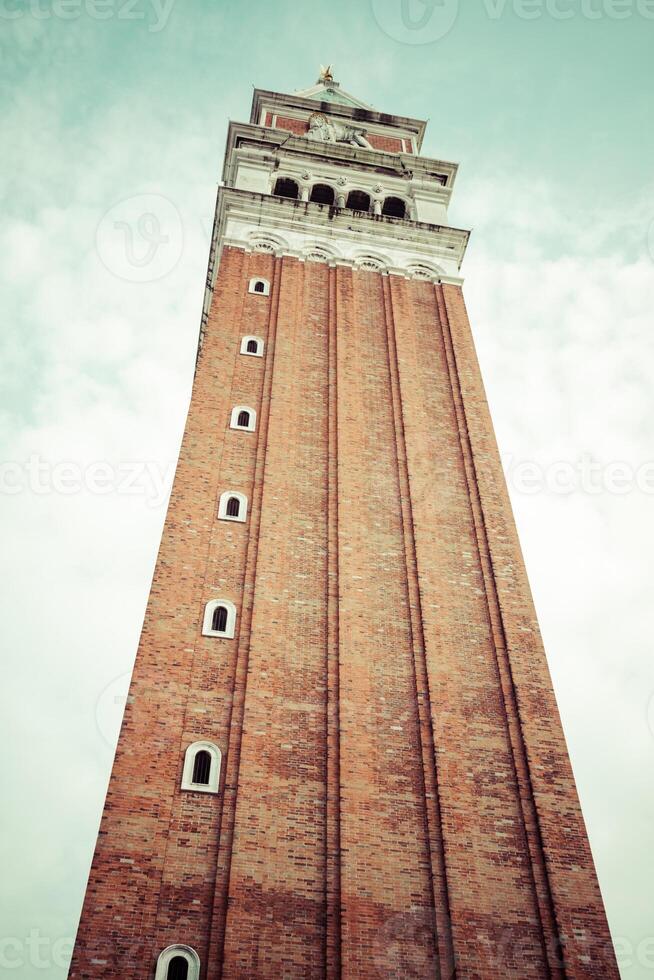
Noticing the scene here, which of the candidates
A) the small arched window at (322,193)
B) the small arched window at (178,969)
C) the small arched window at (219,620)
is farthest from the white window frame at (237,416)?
the small arched window at (322,193)

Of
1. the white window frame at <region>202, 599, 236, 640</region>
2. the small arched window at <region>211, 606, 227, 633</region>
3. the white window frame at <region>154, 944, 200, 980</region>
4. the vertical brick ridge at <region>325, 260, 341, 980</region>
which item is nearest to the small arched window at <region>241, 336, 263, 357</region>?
the vertical brick ridge at <region>325, 260, 341, 980</region>

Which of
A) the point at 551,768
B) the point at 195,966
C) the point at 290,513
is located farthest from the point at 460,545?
the point at 195,966

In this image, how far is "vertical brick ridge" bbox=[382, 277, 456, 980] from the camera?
1305cm

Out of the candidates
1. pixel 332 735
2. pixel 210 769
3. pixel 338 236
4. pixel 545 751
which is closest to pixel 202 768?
pixel 210 769

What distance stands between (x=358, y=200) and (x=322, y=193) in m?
1.50

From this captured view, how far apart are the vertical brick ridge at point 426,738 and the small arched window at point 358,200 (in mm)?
13788

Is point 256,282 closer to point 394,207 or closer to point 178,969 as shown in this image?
point 394,207

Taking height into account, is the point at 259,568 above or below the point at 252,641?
above

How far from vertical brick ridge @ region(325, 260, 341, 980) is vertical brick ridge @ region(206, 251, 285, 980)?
1580mm

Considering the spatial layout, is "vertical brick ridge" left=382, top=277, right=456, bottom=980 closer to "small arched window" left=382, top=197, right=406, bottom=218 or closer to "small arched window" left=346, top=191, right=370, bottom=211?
"small arched window" left=346, top=191, right=370, bottom=211

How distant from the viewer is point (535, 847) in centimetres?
1423

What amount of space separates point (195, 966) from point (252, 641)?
5787 mm

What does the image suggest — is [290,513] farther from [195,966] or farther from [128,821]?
[195,966]

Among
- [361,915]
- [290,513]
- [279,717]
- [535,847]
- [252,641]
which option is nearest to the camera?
[361,915]
